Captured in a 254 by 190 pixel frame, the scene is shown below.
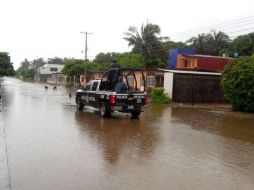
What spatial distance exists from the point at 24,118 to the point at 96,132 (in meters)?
4.68

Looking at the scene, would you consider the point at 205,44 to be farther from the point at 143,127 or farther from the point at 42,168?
the point at 42,168

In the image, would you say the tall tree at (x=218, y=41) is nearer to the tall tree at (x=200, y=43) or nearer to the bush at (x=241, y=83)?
the tall tree at (x=200, y=43)

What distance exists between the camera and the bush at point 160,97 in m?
31.4

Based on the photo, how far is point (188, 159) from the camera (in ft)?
31.9

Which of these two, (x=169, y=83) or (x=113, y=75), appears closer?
(x=113, y=75)

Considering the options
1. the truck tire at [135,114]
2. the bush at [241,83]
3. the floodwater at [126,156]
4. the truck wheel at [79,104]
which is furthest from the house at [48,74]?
the floodwater at [126,156]

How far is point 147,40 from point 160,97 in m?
30.5

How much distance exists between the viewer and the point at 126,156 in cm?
988

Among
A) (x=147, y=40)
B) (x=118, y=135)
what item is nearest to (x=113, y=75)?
(x=118, y=135)

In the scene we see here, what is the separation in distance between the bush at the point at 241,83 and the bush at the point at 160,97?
21.6 feet

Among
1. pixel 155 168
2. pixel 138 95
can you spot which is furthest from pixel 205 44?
pixel 155 168

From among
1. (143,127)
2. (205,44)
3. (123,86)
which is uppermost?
(205,44)

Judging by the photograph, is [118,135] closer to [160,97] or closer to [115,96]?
[115,96]

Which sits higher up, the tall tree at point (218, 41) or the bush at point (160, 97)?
the tall tree at point (218, 41)
